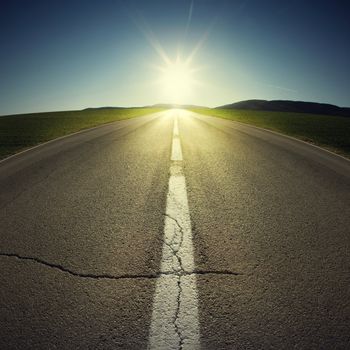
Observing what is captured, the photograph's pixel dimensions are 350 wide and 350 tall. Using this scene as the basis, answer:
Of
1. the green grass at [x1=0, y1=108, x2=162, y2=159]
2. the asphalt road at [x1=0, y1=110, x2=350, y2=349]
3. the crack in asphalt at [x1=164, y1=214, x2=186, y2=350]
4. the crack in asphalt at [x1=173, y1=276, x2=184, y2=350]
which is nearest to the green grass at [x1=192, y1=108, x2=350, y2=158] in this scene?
the asphalt road at [x1=0, y1=110, x2=350, y2=349]

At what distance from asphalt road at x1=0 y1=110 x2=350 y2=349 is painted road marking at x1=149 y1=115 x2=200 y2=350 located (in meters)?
0.02

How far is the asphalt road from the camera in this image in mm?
1711

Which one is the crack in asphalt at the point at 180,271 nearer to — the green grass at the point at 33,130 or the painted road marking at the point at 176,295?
the painted road marking at the point at 176,295

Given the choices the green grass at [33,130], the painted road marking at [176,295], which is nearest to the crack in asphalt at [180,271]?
the painted road marking at [176,295]

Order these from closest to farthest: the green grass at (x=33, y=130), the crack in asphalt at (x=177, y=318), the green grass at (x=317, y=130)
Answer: the crack in asphalt at (x=177, y=318) → the green grass at (x=33, y=130) → the green grass at (x=317, y=130)

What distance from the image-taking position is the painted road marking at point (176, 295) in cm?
164

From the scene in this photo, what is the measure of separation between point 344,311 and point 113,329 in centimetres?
151

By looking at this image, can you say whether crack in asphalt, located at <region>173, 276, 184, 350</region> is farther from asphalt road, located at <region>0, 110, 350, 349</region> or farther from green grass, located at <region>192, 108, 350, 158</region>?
green grass, located at <region>192, 108, 350, 158</region>

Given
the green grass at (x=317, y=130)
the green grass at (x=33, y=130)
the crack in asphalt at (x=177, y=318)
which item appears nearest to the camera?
the crack in asphalt at (x=177, y=318)

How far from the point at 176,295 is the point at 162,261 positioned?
43cm

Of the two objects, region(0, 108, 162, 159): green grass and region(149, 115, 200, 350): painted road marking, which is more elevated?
region(149, 115, 200, 350): painted road marking

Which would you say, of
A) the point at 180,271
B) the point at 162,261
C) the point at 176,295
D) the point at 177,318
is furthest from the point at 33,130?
the point at 177,318

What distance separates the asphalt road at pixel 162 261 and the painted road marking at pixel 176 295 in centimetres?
2

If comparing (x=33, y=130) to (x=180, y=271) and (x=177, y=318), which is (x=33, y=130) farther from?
(x=177, y=318)
